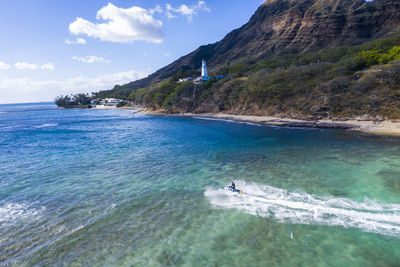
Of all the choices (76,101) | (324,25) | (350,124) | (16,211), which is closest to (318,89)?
(350,124)

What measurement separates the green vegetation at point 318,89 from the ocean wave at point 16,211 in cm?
5454

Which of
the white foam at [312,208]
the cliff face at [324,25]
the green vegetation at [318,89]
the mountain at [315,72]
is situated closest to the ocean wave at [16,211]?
the white foam at [312,208]

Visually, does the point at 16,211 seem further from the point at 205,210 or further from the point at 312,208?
the point at 312,208

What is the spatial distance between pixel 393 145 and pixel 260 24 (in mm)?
172910

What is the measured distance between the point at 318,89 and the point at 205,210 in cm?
5355

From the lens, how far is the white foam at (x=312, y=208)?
42.0 ft

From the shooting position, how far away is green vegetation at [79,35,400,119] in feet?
149

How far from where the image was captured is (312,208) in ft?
47.7

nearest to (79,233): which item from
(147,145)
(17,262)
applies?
(17,262)

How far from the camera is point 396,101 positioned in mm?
41438

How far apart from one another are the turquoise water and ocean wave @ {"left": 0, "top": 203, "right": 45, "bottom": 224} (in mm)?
83

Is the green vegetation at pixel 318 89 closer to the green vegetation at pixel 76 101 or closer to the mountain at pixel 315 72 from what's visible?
the mountain at pixel 315 72

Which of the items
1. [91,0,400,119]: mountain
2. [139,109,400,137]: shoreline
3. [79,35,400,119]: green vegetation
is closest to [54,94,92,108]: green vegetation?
[91,0,400,119]: mountain

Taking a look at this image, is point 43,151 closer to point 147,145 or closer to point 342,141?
point 147,145
